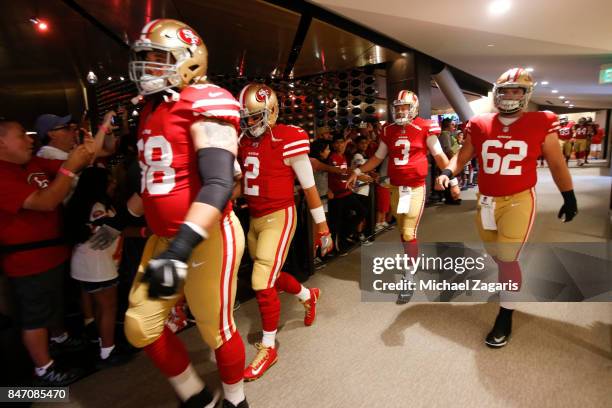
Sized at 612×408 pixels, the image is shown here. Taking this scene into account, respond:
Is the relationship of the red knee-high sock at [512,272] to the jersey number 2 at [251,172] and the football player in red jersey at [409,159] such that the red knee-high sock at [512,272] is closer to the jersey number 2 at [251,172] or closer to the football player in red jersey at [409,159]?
the football player in red jersey at [409,159]

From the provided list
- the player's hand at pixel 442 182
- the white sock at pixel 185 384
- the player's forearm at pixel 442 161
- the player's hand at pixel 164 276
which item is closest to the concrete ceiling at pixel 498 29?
the player's forearm at pixel 442 161

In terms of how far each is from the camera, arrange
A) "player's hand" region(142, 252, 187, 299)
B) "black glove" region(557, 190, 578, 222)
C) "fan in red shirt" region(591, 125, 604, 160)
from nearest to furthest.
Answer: "player's hand" region(142, 252, 187, 299), "black glove" region(557, 190, 578, 222), "fan in red shirt" region(591, 125, 604, 160)

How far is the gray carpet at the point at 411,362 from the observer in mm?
1746

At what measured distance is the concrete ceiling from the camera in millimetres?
A: 4082

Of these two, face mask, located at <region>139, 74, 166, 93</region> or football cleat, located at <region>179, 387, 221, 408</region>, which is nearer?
face mask, located at <region>139, 74, 166, 93</region>

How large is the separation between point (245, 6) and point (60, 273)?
10.0 feet

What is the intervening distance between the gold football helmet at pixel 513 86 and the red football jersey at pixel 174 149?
1.72 metres

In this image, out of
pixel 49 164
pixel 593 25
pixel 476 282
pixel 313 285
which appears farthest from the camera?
pixel 593 25

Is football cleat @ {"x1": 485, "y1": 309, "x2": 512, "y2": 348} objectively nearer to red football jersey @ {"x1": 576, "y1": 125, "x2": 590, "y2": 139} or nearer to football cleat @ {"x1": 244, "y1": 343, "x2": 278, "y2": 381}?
football cleat @ {"x1": 244, "y1": 343, "x2": 278, "y2": 381}

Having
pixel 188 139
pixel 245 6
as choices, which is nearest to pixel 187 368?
pixel 188 139

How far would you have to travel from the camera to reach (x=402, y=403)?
1706 millimetres

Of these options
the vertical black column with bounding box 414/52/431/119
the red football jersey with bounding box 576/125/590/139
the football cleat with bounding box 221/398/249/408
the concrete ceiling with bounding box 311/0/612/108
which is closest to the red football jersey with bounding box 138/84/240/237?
the football cleat with bounding box 221/398/249/408

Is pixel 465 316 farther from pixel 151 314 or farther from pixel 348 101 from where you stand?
pixel 348 101

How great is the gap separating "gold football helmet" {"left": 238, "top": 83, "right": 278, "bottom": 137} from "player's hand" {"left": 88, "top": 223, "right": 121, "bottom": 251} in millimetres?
1067
